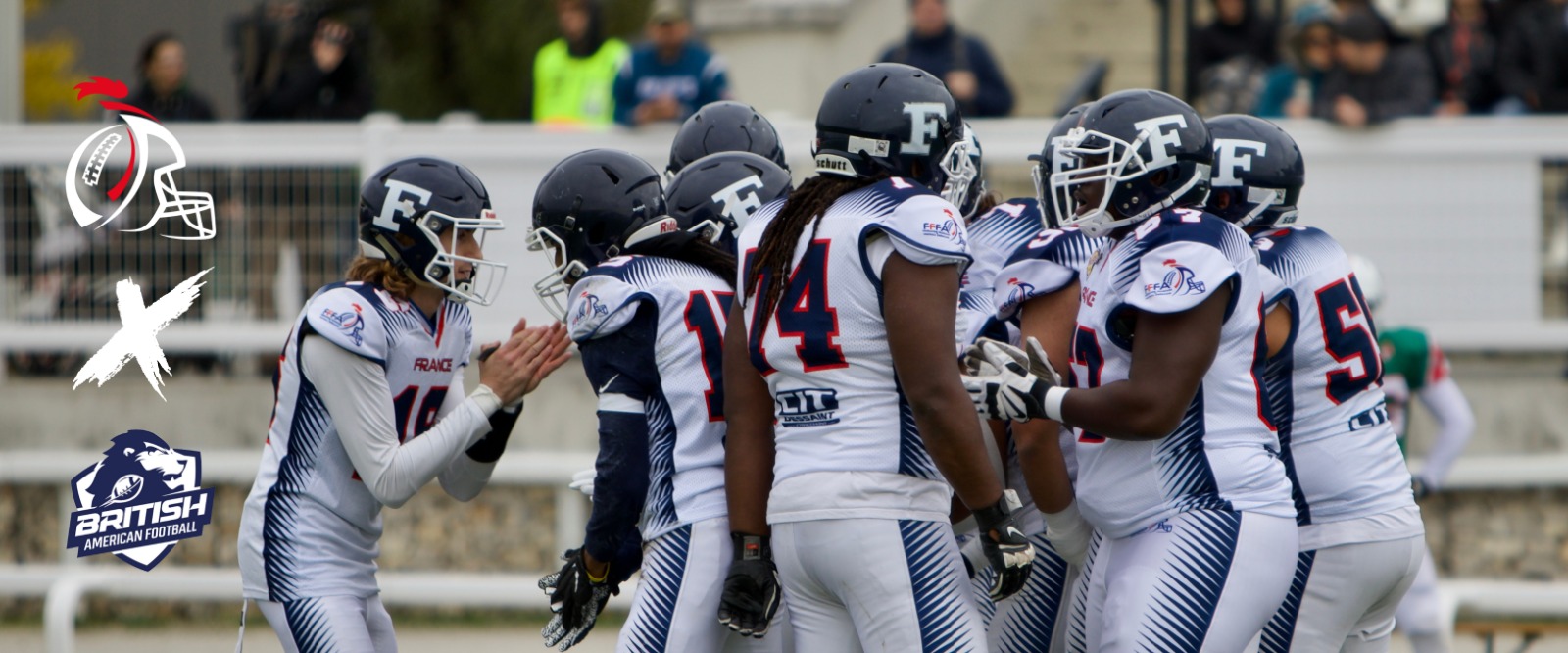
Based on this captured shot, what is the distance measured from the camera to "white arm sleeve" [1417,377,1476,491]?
7.83 meters

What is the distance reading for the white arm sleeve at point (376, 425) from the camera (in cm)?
455

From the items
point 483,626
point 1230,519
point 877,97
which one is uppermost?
point 877,97

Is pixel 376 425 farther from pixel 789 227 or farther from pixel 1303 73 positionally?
pixel 1303 73

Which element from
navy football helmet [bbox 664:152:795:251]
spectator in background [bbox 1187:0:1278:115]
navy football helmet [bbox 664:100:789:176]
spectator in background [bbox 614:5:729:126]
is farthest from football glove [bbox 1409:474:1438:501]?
spectator in background [bbox 614:5:729:126]

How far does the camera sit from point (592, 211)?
4.66 meters

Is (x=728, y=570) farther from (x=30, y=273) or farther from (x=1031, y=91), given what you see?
(x=1031, y=91)

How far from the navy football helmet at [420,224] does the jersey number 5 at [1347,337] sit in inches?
88.7

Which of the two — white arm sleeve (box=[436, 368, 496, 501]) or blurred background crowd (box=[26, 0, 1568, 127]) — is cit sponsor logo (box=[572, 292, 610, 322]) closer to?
white arm sleeve (box=[436, 368, 496, 501])

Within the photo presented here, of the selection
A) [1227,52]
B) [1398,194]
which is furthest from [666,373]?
[1227,52]

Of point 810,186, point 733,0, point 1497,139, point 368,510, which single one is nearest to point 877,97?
point 810,186

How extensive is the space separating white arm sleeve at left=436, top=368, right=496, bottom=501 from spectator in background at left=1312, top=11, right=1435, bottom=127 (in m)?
5.73

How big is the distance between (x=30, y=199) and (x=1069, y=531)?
6429mm

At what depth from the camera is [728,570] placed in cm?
433

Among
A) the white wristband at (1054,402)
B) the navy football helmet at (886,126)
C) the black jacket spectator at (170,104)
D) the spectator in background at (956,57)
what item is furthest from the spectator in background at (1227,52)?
the white wristband at (1054,402)
